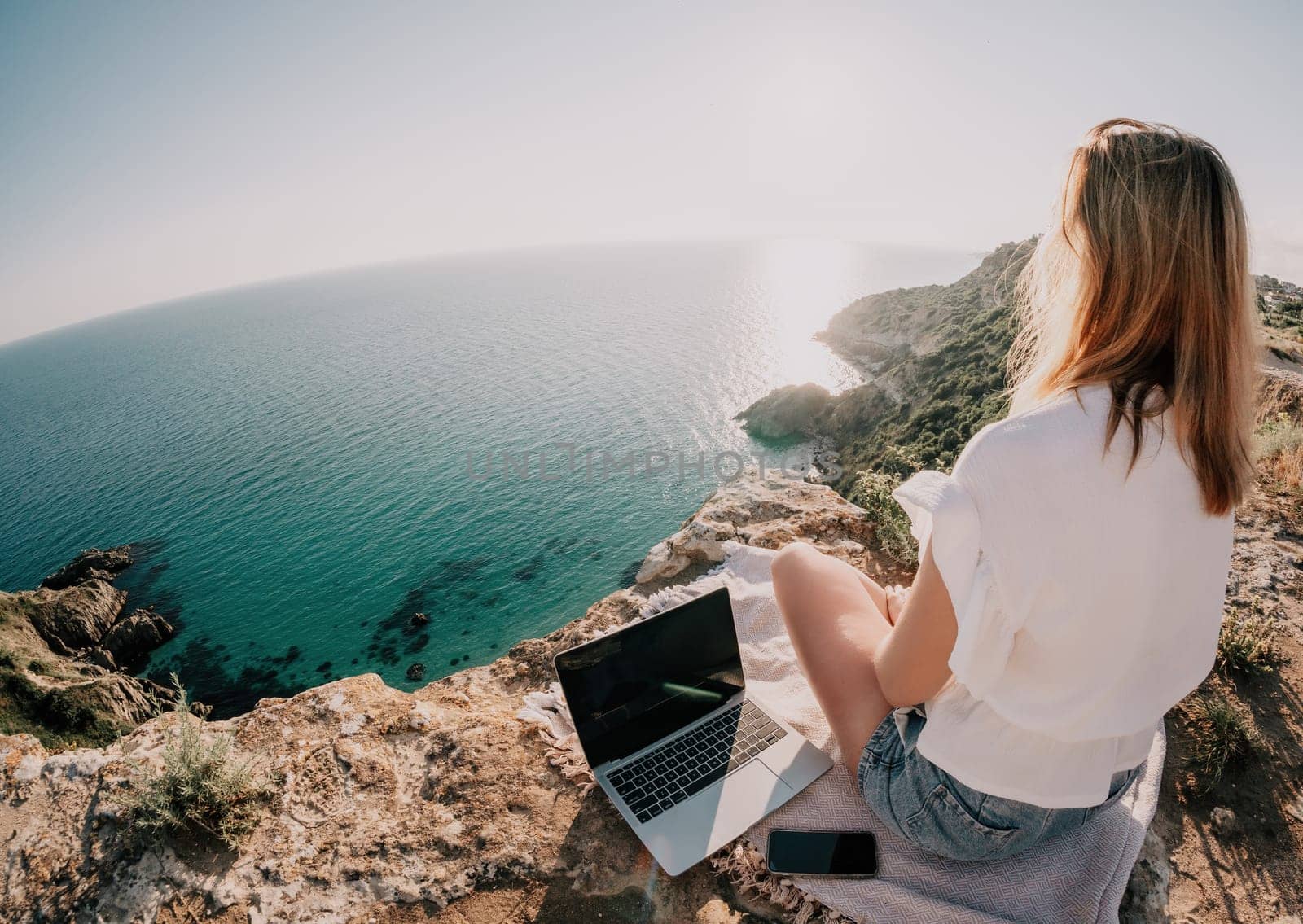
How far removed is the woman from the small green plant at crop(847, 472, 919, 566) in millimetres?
3788

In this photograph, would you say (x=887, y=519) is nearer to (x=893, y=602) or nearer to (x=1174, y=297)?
(x=893, y=602)

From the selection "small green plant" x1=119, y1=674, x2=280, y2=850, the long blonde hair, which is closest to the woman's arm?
the long blonde hair

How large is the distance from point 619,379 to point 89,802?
6228 centimetres

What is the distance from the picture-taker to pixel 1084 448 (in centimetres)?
160

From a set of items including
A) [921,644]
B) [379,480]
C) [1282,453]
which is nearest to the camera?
[921,644]

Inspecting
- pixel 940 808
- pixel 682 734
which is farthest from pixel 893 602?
pixel 682 734

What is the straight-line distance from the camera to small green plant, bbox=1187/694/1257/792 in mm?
3363

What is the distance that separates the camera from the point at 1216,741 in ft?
11.4

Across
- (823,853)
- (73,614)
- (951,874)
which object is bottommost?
(73,614)

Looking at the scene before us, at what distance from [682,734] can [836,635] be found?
1.16 m

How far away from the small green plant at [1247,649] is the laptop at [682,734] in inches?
131

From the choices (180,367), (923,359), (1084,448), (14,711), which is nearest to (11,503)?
(14,711)

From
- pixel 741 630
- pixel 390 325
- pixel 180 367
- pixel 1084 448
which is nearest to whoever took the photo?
pixel 1084 448

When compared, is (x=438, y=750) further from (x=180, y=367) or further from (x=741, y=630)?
(x=180, y=367)
